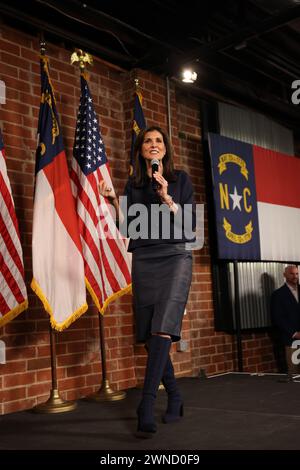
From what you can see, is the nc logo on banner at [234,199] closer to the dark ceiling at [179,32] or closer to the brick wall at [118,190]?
the brick wall at [118,190]

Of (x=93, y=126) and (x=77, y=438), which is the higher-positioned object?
(x=93, y=126)

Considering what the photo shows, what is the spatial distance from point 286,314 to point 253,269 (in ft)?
1.92

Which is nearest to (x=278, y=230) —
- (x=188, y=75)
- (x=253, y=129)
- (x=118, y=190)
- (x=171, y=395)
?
(x=253, y=129)

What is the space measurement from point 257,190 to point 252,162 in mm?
308

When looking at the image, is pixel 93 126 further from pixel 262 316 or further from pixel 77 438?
pixel 262 316

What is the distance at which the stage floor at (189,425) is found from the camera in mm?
2527

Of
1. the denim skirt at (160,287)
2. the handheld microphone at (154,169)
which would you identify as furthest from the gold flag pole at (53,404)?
the handheld microphone at (154,169)

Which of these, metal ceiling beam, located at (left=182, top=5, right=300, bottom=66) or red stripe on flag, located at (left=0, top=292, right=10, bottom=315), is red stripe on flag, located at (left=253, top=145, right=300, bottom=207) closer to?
metal ceiling beam, located at (left=182, top=5, right=300, bottom=66)

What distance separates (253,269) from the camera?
6.04 m

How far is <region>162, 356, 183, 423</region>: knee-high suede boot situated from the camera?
291cm

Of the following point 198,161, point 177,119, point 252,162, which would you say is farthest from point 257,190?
point 177,119

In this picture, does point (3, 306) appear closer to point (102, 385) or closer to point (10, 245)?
point (10, 245)

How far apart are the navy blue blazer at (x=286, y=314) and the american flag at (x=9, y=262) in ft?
10.5

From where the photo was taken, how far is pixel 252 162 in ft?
19.7
